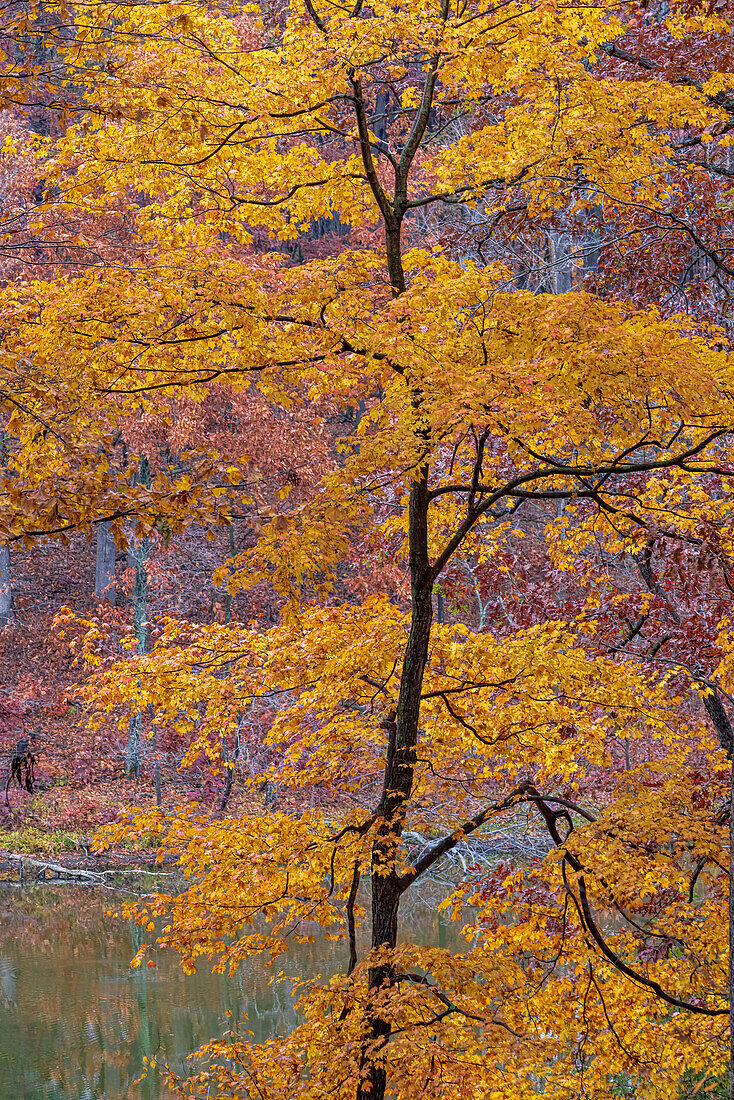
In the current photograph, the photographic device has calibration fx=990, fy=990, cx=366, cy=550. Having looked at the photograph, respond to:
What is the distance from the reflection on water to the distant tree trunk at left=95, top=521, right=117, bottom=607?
7.13 metres

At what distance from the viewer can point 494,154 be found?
6129mm

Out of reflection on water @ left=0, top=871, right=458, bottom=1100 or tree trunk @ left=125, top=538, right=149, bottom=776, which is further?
tree trunk @ left=125, top=538, right=149, bottom=776

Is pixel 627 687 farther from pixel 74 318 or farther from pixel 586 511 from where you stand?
pixel 74 318

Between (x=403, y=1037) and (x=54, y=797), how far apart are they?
44.5ft

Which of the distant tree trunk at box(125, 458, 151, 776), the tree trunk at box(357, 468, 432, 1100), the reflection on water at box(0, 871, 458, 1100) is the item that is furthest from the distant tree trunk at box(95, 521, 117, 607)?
the tree trunk at box(357, 468, 432, 1100)

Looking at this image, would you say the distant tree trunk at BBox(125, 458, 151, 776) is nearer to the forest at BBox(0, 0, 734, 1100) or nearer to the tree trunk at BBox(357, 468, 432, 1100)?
the forest at BBox(0, 0, 734, 1100)

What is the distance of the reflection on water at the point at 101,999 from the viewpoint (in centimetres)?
955

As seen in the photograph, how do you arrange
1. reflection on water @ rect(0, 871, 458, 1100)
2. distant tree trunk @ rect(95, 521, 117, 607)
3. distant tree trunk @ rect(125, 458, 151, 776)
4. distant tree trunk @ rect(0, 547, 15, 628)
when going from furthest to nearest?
distant tree trunk @ rect(95, 521, 117, 607) → distant tree trunk @ rect(0, 547, 15, 628) → distant tree trunk @ rect(125, 458, 151, 776) → reflection on water @ rect(0, 871, 458, 1100)

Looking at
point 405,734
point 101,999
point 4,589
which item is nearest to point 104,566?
point 4,589

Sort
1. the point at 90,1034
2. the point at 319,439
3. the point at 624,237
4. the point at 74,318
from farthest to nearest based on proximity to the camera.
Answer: the point at 319,439 < the point at 90,1034 < the point at 624,237 < the point at 74,318

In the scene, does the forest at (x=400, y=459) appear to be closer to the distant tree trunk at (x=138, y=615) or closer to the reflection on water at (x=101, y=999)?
Answer: the reflection on water at (x=101, y=999)

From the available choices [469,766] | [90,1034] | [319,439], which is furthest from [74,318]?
[319,439]

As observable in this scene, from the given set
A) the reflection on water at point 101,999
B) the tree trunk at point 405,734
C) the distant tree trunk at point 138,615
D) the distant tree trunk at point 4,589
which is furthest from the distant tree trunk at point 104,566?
the tree trunk at point 405,734

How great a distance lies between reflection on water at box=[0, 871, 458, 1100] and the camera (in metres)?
9.55
